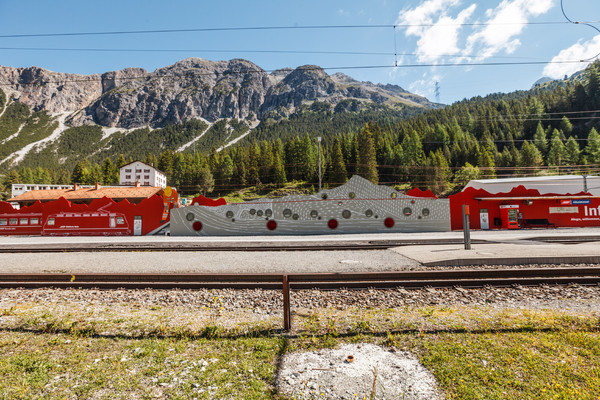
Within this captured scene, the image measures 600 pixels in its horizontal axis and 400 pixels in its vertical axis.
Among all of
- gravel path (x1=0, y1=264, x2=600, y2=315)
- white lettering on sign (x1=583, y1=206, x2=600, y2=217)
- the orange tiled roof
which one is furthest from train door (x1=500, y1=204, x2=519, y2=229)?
the orange tiled roof

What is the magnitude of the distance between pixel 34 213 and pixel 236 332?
3721cm

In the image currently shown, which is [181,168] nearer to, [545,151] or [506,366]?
[506,366]

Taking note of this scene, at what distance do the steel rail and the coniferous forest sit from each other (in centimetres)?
6551

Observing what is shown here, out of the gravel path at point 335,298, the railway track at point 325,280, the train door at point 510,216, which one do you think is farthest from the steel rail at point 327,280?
the train door at point 510,216

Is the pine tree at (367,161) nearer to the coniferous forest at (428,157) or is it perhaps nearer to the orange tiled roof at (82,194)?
the coniferous forest at (428,157)

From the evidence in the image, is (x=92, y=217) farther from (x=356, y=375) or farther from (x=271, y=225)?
(x=356, y=375)

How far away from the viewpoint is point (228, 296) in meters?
7.21

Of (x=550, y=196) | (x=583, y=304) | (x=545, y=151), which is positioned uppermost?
(x=545, y=151)

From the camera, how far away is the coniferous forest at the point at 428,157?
256ft

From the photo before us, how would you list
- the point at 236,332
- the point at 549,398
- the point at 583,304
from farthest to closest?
the point at 583,304
the point at 236,332
the point at 549,398

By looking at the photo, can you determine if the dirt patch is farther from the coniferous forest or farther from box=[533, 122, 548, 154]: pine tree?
box=[533, 122, 548, 154]: pine tree

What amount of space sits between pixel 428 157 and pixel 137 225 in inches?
3446

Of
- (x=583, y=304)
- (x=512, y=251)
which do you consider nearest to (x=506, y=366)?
(x=583, y=304)

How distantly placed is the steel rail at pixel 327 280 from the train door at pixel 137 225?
20787 mm
